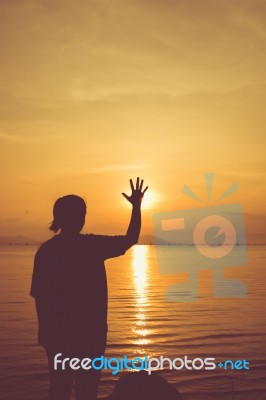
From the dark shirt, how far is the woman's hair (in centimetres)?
23

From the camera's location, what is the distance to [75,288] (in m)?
4.17

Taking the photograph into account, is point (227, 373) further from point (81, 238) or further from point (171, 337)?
point (81, 238)

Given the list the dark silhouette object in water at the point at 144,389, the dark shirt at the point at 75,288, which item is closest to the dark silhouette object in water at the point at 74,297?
the dark shirt at the point at 75,288

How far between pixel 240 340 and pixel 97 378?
10109 millimetres

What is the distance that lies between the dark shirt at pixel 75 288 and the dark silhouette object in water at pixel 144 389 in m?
0.68

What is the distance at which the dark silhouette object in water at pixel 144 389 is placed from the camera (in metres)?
4.40

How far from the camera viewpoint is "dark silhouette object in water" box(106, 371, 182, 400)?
14.4 ft

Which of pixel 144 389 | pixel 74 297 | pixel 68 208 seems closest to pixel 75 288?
pixel 74 297

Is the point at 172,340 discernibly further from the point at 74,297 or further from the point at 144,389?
the point at 74,297

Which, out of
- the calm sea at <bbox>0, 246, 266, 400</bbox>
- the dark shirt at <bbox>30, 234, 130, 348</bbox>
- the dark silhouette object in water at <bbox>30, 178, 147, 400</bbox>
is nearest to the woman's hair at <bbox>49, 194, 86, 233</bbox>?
the dark silhouette object in water at <bbox>30, 178, 147, 400</bbox>

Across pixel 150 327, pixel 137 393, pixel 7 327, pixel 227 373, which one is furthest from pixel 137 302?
pixel 137 393

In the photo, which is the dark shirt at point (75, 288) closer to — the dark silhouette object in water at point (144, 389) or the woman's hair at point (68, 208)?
the woman's hair at point (68, 208)

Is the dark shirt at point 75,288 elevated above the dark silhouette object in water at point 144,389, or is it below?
above

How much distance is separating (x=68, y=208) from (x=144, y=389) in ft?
6.53
